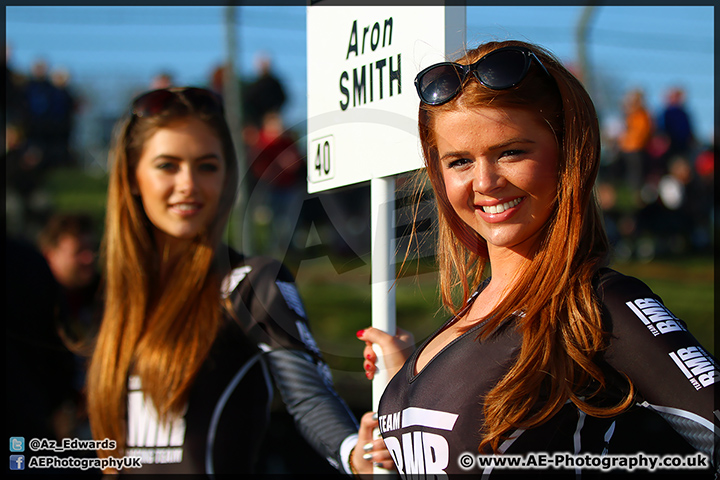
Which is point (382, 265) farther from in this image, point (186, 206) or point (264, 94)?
point (264, 94)

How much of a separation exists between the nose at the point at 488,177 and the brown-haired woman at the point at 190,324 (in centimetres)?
94

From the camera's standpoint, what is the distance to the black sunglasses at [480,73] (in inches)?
64.9

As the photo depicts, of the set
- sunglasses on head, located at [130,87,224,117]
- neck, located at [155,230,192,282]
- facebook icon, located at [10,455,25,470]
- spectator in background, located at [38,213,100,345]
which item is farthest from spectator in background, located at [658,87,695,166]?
facebook icon, located at [10,455,25,470]

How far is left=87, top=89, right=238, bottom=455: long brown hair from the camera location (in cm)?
245

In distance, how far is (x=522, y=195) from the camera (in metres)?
1.68

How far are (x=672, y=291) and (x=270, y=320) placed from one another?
7328 millimetres

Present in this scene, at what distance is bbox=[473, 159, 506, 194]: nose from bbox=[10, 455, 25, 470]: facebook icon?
2247 millimetres

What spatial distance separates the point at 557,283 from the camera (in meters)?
1.61

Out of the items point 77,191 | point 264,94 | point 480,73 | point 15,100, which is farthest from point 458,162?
point 77,191

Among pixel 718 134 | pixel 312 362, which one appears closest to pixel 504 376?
pixel 312 362

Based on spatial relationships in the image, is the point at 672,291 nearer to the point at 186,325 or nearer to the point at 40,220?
the point at 186,325

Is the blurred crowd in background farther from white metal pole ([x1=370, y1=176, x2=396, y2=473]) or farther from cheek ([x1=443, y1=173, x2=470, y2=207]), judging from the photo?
cheek ([x1=443, y1=173, x2=470, y2=207])

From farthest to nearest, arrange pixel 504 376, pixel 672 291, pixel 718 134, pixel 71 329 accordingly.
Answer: pixel 718 134
pixel 672 291
pixel 71 329
pixel 504 376

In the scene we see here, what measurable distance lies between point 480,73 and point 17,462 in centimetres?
241
